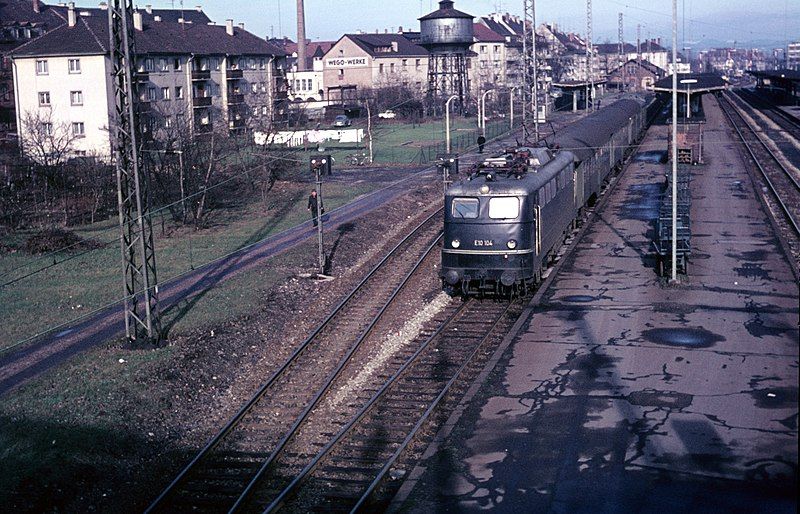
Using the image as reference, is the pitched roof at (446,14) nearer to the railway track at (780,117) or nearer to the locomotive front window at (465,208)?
the railway track at (780,117)

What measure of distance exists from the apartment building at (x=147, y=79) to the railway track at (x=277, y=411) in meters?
25.7

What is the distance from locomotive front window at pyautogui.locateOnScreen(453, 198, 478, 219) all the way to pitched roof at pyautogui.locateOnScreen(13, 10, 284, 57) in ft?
146

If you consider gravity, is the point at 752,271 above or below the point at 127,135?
below

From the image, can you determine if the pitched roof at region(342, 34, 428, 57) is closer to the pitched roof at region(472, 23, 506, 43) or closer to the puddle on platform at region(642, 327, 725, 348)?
the pitched roof at region(472, 23, 506, 43)

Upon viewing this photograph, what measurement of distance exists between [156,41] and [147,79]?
4.79 meters

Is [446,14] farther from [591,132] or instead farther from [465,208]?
[465,208]

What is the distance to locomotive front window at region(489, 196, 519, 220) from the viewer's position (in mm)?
21312

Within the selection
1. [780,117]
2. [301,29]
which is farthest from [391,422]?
[301,29]

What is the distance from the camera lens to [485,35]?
12775cm

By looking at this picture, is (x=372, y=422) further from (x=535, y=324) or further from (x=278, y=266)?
(x=278, y=266)

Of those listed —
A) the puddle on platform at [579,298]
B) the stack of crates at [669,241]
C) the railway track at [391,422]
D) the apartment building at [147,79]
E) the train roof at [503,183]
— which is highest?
the apartment building at [147,79]

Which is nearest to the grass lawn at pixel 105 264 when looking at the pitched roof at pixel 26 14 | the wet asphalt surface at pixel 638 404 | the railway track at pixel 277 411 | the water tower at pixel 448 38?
the railway track at pixel 277 411

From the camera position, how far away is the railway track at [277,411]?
1298cm

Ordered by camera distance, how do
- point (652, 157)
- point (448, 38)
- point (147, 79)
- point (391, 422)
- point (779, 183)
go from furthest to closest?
point (448, 38) → point (147, 79) → point (652, 157) → point (779, 183) → point (391, 422)
